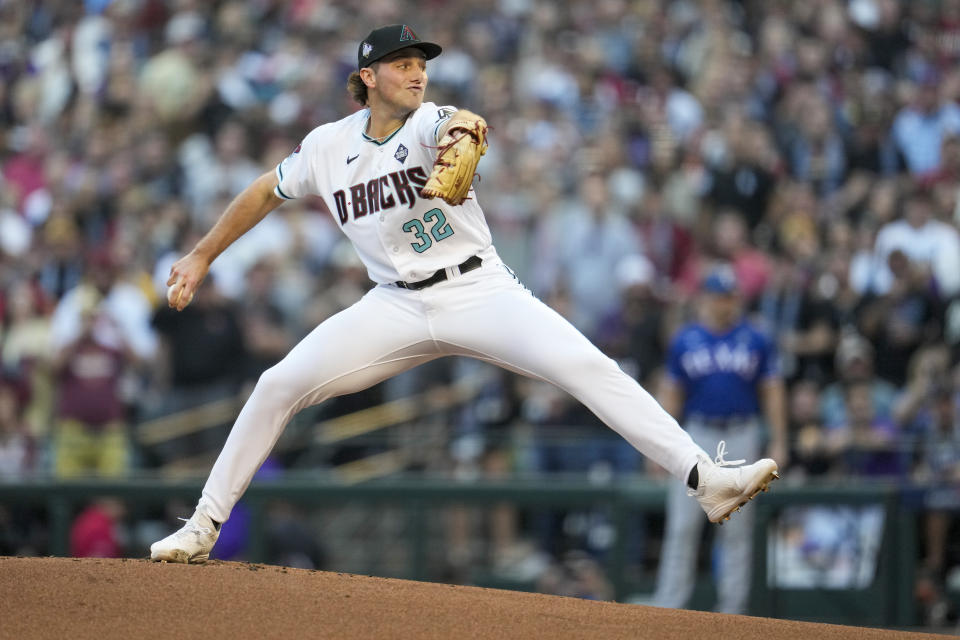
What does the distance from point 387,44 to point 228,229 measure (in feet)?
3.39

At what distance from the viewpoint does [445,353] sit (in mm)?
5520

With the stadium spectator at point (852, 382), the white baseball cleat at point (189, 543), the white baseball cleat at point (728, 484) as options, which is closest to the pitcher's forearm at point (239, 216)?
the white baseball cleat at point (189, 543)

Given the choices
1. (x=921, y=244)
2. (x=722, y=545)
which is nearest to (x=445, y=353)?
(x=722, y=545)

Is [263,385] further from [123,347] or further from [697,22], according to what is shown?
[697,22]

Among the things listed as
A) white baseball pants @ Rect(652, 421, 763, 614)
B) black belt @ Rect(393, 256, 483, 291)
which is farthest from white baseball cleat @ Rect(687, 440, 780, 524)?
white baseball pants @ Rect(652, 421, 763, 614)

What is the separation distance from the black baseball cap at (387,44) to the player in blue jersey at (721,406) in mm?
3813

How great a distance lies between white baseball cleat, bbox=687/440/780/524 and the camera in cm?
514

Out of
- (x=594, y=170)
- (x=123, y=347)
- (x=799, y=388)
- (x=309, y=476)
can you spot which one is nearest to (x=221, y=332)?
(x=123, y=347)

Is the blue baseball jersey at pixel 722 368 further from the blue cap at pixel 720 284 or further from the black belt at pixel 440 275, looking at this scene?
the black belt at pixel 440 275

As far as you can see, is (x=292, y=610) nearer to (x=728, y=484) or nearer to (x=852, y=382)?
(x=728, y=484)

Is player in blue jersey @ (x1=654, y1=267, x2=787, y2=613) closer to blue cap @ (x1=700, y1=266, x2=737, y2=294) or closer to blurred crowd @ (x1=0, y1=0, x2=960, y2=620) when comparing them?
blue cap @ (x1=700, y1=266, x2=737, y2=294)

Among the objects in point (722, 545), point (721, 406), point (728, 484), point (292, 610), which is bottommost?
point (292, 610)

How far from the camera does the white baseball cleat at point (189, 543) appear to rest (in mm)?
5617

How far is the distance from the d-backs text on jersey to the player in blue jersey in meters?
3.72
